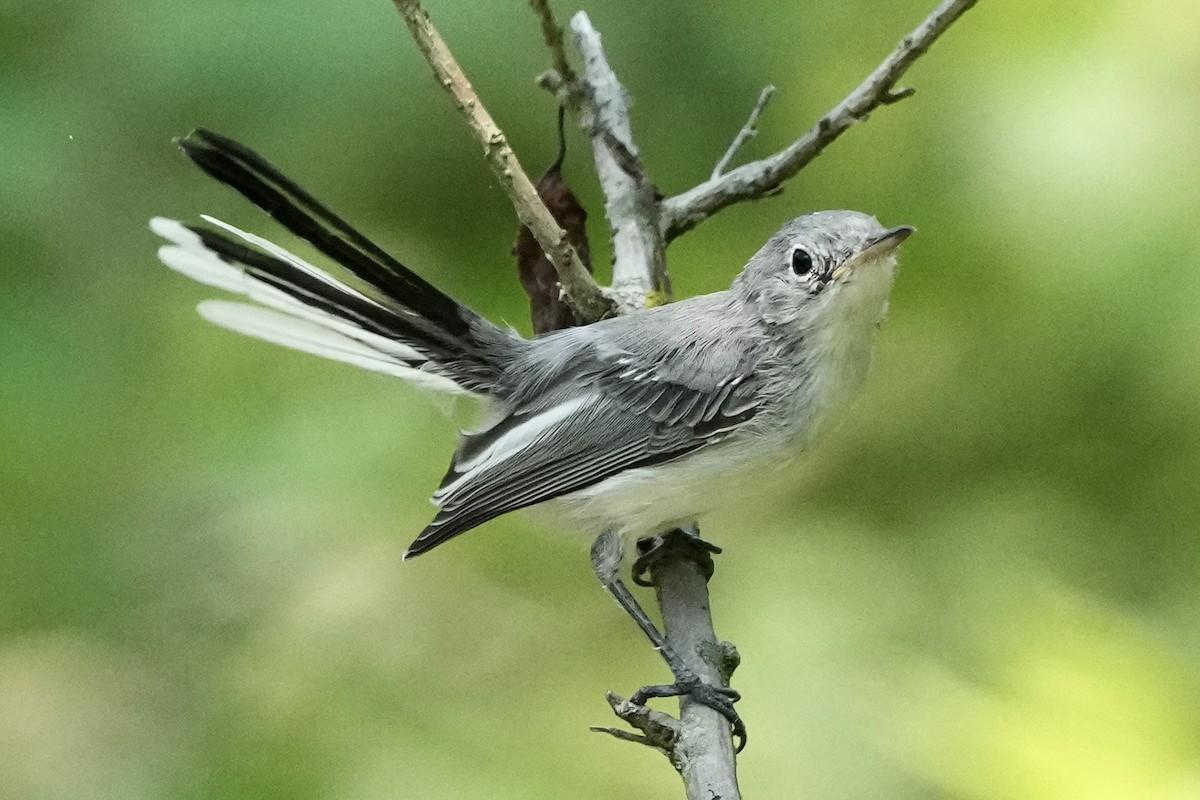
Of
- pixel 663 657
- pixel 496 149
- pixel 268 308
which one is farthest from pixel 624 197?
pixel 663 657

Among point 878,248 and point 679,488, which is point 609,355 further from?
point 878,248

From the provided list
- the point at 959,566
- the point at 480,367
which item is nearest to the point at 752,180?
the point at 480,367

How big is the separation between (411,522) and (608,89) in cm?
78

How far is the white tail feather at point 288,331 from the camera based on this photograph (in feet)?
4.27

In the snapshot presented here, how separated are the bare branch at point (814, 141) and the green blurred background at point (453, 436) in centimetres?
31

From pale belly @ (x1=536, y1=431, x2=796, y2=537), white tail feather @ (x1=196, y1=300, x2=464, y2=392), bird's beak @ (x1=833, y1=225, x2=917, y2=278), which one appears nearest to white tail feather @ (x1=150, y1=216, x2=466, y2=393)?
white tail feather @ (x1=196, y1=300, x2=464, y2=392)

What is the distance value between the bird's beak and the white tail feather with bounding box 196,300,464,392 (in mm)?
562

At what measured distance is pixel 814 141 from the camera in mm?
1361

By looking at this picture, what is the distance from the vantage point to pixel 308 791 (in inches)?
66.1

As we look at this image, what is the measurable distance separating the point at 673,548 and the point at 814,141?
54 cm

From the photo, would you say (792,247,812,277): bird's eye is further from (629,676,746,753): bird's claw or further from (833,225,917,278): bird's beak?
(629,676,746,753): bird's claw

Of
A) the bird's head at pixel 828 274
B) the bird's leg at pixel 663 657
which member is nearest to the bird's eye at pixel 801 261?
the bird's head at pixel 828 274

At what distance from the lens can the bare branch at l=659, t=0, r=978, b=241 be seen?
122cm

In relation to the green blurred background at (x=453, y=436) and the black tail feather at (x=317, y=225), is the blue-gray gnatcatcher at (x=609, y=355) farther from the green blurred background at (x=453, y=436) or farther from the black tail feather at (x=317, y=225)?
the green blurred background at (x=453, y=436)
